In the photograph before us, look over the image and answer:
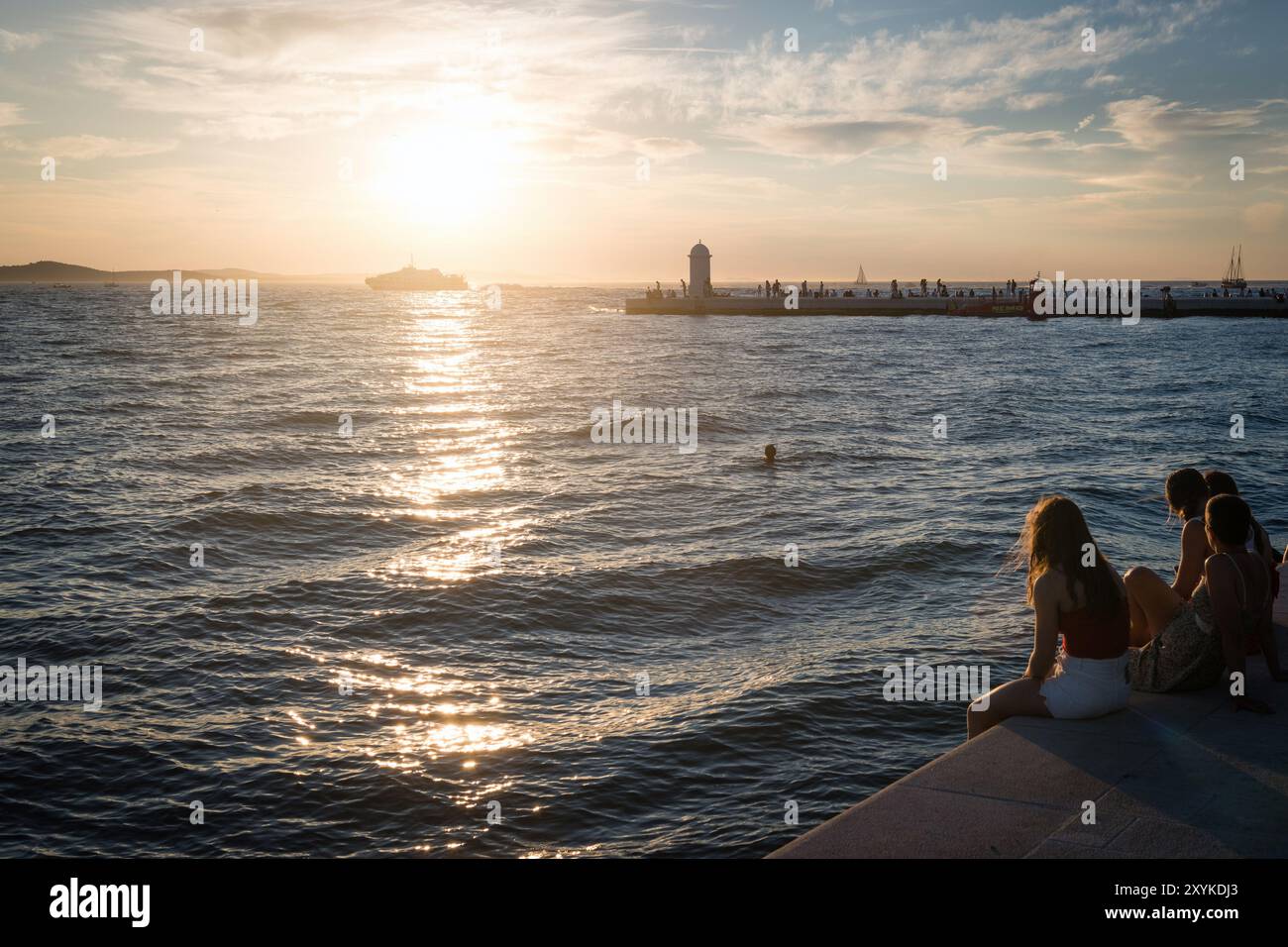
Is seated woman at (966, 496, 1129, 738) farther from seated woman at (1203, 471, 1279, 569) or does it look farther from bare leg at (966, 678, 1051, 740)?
seated woman at (1203, 471, 1279, 569)

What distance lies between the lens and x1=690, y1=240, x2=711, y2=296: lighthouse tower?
11875 cm

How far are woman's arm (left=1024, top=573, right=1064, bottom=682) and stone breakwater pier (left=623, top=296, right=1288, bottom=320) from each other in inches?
4124

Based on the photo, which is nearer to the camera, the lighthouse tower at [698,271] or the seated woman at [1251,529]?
the seated woman at [1251,529]

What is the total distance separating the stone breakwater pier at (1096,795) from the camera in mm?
5113

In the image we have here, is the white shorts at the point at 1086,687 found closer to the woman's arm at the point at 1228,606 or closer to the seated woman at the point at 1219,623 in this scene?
the seated woman at the point at 1219,623

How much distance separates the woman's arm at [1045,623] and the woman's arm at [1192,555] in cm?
171

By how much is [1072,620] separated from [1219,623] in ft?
3.63

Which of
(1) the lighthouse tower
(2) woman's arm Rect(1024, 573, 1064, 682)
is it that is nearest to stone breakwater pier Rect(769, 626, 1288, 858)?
(2) woman's arm Rect(1024, 573, 1064, 682)

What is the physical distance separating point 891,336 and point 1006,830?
81248 millimetres

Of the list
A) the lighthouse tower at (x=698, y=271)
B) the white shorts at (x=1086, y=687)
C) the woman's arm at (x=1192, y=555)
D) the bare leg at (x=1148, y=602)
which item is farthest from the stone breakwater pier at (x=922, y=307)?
the white shorts at (x=1086, y=687)

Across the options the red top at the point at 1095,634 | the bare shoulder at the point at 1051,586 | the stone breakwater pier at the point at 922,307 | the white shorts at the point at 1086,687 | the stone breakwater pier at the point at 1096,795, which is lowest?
the stone breakwater pier at the point at 1096,795

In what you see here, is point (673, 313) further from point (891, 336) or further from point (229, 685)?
point (229, 685)

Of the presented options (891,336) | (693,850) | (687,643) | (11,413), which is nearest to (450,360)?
(11,413)
